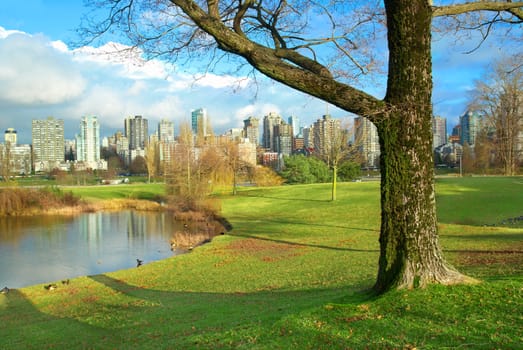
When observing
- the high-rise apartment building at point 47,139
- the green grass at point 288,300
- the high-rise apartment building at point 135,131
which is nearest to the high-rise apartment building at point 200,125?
the green grass at point 288,300

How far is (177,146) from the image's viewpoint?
4638 centimetres

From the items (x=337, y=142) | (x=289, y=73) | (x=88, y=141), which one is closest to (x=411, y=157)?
(x=289, y=73)

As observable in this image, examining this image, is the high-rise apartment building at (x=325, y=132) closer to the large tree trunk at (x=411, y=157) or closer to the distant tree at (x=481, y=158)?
the distant tree at (x=481, y=158)

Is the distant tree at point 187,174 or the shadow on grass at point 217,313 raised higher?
the distant tree at point 187,174

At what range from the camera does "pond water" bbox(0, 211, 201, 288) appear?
19.5 meters

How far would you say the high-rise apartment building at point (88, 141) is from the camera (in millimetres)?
138000

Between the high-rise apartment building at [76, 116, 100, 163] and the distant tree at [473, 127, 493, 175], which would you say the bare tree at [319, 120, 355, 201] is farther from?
the high-rise apartment building at [76, 116, 100, 163]

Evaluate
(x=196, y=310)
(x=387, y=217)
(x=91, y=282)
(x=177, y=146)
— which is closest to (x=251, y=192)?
(x=177, y=146)

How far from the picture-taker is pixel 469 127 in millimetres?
66750

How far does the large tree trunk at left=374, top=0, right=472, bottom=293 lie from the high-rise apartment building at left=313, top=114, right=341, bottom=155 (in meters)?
30.3

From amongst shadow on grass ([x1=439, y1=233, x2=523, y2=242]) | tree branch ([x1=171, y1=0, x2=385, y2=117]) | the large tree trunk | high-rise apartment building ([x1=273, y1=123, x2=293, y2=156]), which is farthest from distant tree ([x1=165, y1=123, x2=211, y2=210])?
high-rise apartment building ([x1=273, y1=123, x2=293, y2=156])

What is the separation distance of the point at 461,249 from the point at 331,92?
11056 millimetres

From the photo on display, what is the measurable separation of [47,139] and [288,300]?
138m

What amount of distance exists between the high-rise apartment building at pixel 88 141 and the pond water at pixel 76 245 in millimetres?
103432
